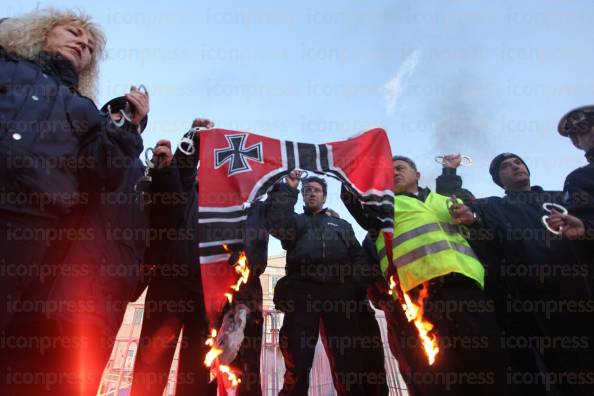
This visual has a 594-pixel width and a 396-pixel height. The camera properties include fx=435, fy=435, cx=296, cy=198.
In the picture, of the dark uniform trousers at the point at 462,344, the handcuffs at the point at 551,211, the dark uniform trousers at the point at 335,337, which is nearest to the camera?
the handcuffs at the point at 551,211

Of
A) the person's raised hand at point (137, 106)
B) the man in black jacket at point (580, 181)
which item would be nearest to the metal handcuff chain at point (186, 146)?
the person's raised hand at point (137, 106)

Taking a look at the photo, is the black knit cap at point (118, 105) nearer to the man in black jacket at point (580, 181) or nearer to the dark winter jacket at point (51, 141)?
the dark winter jacket at point (51, 141)

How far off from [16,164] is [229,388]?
2480mm

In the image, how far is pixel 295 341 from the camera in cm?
375

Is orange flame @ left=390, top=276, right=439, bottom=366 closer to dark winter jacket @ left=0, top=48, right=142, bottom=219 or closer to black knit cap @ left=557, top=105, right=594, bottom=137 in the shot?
black knit cap @ left=557, top=105, right=594, bottom=137

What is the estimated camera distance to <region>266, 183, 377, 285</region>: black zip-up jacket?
4188 mm

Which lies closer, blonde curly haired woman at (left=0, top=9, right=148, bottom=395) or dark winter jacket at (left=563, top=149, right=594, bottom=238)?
blonde curly haired woman at (left=0, top=9, right=148, bottom=395)

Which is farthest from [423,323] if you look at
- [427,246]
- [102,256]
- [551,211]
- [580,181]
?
[102,256]

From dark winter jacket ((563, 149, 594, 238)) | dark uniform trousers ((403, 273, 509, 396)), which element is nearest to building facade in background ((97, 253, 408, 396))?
dark uniform trousers ((403, 273, 509, 396))

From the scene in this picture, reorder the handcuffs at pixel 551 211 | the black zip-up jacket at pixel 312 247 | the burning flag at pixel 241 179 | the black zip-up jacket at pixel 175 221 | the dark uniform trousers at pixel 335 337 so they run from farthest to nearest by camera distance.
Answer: the black zip-up jacket at pixel 312 247
the dark uniform trousers at pixel 335 337
the burning flag at pixel 241 179
the handcuffs at pixel 551 211
the black zip-up jacket at pixel 175 221

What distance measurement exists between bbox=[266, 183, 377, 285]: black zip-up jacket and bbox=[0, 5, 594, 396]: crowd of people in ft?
0.05

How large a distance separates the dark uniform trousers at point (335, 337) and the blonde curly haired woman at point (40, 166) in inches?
87.9

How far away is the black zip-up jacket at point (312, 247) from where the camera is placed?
13.7 feet

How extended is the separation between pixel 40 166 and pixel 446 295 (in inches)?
114
